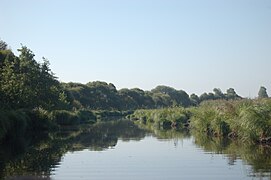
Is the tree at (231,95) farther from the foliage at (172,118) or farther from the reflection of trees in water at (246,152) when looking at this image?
the reflection of trees in water at (246,152)

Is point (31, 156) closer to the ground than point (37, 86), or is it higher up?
closer to the ground

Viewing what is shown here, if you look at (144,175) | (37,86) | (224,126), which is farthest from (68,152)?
(37,86)

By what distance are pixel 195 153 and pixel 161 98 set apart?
509 ft

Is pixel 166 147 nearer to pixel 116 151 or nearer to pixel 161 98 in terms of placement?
pixel 116 151

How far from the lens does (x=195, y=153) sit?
27.1m

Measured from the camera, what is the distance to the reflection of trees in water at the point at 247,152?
19562 mm

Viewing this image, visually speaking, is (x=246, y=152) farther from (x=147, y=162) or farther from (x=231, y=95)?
(x=231, y=95)

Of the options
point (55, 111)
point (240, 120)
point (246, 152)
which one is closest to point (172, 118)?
point (55, 111)

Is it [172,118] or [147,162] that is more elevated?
[172,118]

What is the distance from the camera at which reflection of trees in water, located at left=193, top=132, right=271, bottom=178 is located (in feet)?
64.2

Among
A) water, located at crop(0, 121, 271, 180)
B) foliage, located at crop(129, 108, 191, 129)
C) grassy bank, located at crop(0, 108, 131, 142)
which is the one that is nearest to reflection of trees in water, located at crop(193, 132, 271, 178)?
water, located at crop(0, 121, 271, 180)

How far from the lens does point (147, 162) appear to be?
77.9 ft

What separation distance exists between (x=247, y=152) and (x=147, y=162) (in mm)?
6257

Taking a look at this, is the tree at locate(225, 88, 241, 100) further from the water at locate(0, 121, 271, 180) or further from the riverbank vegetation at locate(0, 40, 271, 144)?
the water at locate(0, 121, 271, 180)
